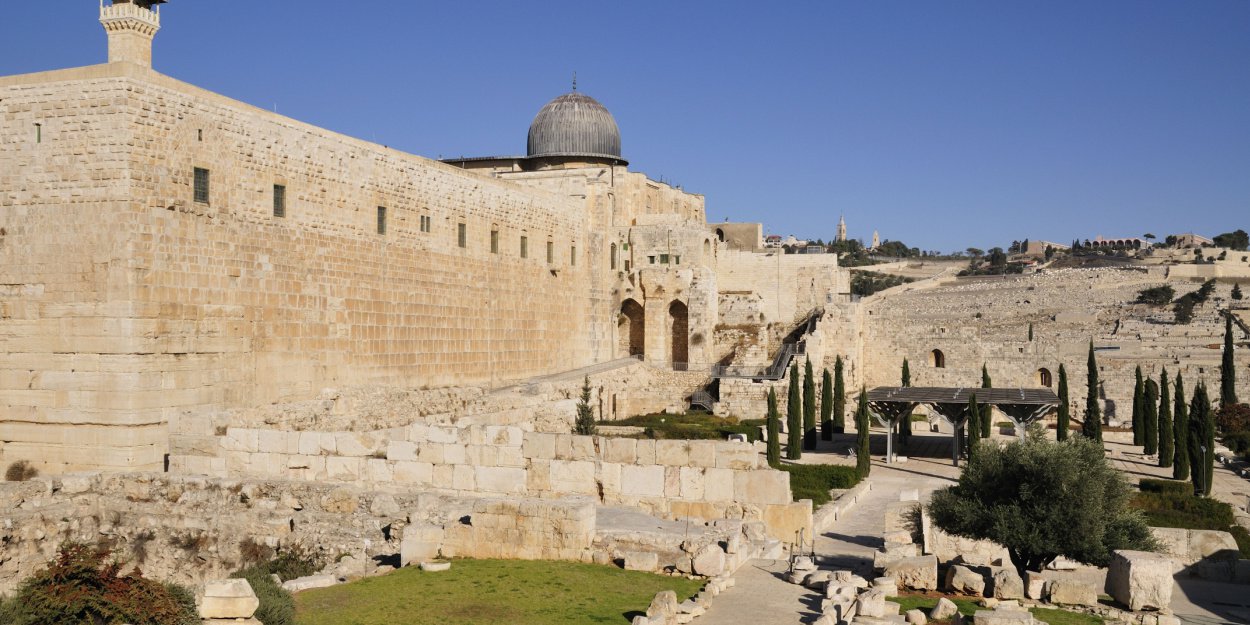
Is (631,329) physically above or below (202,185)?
below

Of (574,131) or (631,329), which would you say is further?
(574,131)

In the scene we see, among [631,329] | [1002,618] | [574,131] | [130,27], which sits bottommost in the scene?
[1002,618]

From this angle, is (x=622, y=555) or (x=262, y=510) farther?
(x=262, y=510)

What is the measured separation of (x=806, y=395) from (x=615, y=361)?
8.73 metres

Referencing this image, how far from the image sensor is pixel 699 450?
1297 centimetres

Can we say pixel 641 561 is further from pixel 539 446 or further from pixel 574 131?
pixel 574 131

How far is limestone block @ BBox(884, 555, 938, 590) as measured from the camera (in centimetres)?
1102

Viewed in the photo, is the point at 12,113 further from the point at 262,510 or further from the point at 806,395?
the point at 806,395

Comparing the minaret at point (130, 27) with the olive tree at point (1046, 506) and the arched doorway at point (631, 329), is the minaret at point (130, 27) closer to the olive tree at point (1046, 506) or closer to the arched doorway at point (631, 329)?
the olive tree at point (1046, 506)

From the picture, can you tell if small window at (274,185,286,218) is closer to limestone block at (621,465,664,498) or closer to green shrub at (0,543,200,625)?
limestone block at (621,465,664,498)

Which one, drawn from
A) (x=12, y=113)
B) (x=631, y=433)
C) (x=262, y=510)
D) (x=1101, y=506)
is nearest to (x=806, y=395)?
(x=631, y=433)

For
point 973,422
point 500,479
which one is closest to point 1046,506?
point 500,479

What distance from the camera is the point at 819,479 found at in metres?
21.5

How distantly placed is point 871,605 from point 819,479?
498 inches
